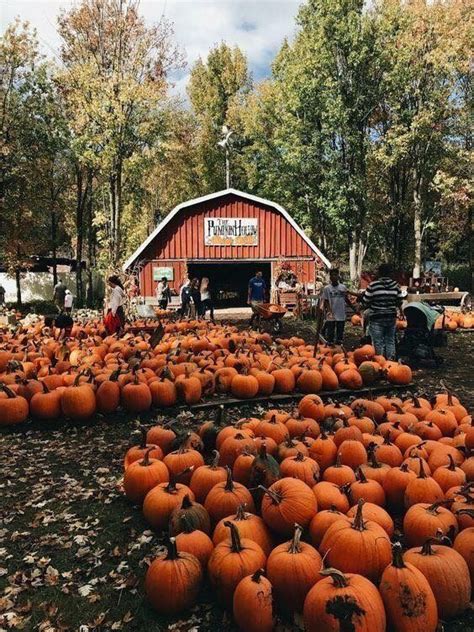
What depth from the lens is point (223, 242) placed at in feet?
87.9

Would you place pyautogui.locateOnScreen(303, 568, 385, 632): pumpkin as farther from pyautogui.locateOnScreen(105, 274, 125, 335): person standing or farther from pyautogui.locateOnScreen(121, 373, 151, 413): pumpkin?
pyautogui.locateOnScreen(105, 274, 125, 335): person standing

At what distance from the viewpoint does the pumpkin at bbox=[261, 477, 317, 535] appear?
3.39 m

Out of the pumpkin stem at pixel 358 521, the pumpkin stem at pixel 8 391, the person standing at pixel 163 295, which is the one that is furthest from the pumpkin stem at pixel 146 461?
the person standing at pixel 163 295

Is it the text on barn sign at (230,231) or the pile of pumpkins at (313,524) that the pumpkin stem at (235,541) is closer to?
the pile of pumpkins at (313,524)

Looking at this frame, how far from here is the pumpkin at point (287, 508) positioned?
3.39 meters

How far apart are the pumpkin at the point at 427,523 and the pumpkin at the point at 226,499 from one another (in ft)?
3.60

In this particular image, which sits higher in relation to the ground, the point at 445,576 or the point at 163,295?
the point at 163,295

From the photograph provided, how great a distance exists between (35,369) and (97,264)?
4080 centimetres

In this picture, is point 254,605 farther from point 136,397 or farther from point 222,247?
point 222,247

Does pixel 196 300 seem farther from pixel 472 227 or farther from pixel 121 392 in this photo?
pixel 472 227

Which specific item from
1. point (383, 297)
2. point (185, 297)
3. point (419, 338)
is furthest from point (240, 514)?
point (185, 297)

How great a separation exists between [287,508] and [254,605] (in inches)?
29.1

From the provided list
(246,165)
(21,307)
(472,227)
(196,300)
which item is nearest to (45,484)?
(196,300)

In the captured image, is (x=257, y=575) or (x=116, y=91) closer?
(x=257, y=575)
